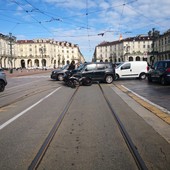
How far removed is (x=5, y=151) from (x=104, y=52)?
158m

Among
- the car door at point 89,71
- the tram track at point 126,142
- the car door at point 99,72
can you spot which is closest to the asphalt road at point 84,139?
the tram track at point 126,142

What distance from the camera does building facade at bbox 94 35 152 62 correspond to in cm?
12231

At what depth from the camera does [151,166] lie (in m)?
3.91

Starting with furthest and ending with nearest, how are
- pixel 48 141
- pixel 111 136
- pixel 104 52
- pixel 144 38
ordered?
pixel 104 52 → pixel 144 38 → pixel 111 136 → pixel 48 141

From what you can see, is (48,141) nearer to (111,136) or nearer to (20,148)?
(20,148)

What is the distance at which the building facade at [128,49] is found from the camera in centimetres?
12231

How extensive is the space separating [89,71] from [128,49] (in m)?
116

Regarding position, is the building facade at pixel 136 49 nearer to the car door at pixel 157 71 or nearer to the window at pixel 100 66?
the window at pixel 100 66

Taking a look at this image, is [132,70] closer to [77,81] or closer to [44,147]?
[77,81]

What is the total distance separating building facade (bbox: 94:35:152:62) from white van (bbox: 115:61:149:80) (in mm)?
94679

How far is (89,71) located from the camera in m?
18.9

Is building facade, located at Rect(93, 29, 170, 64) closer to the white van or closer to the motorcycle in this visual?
the white van

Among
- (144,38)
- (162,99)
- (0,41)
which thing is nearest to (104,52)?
(144,38)

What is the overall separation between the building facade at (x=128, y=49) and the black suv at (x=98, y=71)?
98.8m
